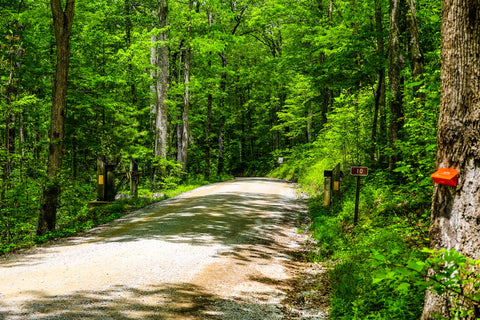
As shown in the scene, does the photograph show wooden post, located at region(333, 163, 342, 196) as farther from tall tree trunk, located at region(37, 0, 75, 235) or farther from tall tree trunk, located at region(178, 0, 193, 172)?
tall tree trunk, located at region(178, 0, 193, 172)

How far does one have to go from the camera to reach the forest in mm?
5453

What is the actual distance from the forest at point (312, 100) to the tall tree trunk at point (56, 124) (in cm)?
3

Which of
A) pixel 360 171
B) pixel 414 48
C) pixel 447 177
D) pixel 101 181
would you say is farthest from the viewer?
pixel 101 181

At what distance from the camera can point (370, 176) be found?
1155 cm

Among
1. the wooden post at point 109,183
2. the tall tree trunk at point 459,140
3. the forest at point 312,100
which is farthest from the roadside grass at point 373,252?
the wooden post at point 109,183

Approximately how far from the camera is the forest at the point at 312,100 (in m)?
5.45

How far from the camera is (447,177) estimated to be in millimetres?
3002

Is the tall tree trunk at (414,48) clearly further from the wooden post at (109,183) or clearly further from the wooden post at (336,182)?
the wooden post at (109,183)

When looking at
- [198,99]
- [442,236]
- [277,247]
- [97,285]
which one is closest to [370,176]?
[277,247]

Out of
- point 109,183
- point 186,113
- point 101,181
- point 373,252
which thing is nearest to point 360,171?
Answer: point 373,252

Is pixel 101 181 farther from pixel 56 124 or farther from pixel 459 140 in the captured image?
pixel 459 140

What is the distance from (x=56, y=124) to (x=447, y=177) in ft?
31.5

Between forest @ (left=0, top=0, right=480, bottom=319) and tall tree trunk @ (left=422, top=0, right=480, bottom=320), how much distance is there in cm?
27

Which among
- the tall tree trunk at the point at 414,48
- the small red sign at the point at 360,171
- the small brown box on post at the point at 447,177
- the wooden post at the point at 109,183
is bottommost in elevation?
the wooden post at the point at 109,183
